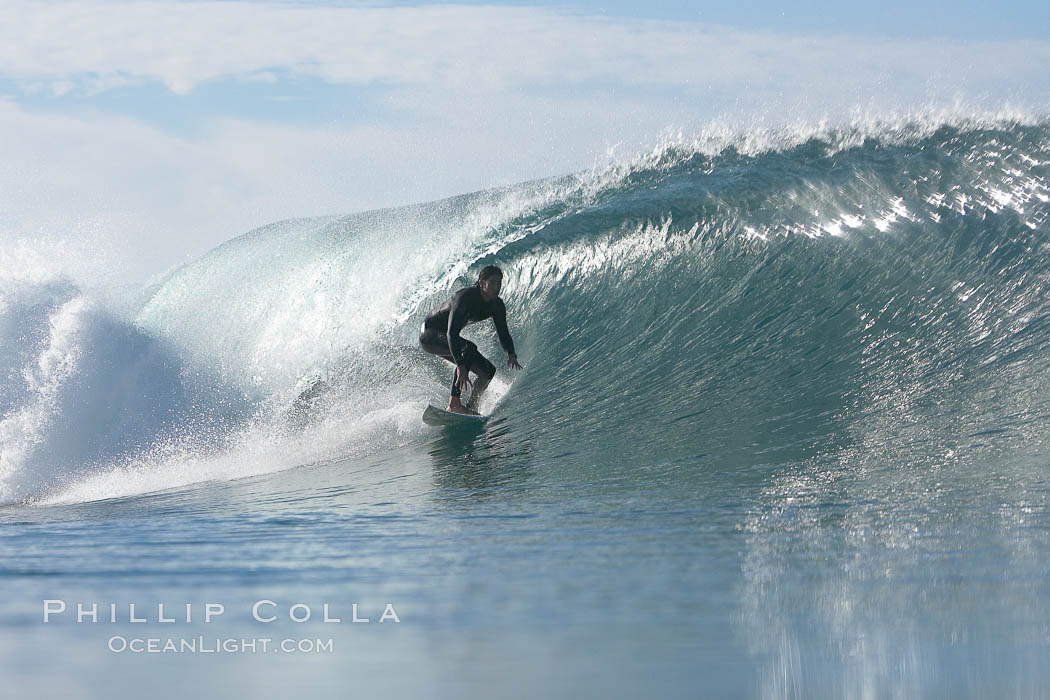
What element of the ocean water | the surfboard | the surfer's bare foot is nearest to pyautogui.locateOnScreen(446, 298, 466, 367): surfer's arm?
the surfer's bare foot

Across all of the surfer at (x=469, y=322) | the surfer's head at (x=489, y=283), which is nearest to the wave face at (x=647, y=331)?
the surfer at (x=469, y=322)

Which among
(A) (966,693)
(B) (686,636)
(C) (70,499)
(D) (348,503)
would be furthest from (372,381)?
(A) (966,693)

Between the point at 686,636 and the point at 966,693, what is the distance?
815mm

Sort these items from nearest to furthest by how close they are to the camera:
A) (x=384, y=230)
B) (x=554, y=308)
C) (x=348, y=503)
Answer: (x=348, y=503), (x=554, y=308), (x=384, y=230)

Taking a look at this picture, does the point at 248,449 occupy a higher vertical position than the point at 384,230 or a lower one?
lower

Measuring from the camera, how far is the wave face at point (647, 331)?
7.29m

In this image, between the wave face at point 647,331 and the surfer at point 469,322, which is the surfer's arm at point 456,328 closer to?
the surfer at point 469,322

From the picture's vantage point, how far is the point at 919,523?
176 inches

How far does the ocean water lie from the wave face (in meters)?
0.04

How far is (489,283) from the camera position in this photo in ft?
27.0

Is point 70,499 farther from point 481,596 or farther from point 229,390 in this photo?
point 481,596

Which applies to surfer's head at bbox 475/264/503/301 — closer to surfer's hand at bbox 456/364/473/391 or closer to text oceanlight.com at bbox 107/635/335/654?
surfer's hand at bbox 456/364/473/391

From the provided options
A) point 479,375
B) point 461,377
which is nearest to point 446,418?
point 461,377

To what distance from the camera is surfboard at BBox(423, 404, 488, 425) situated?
8125 mm
